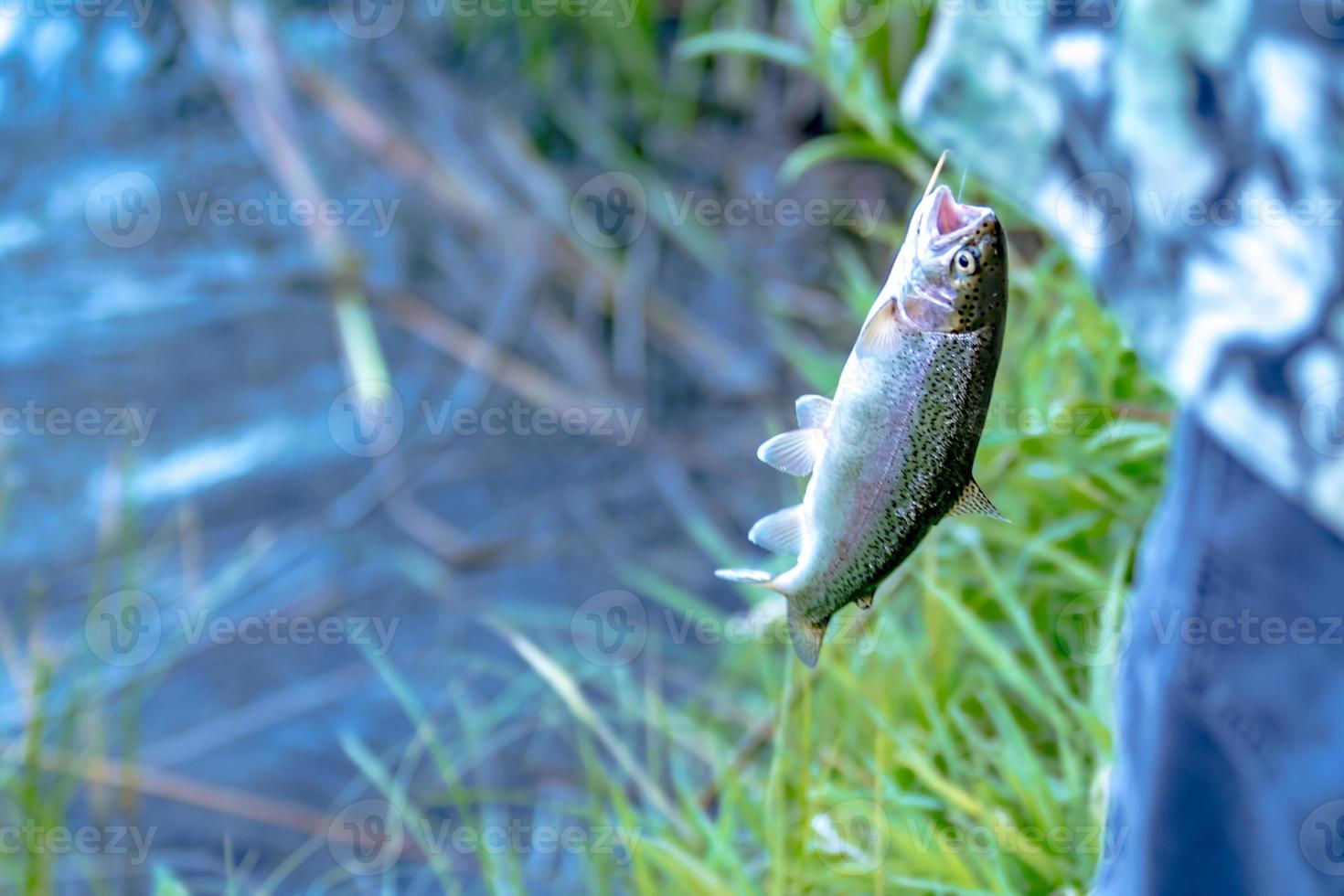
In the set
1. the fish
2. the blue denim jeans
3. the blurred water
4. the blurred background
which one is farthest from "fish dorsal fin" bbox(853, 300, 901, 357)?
the blurred water

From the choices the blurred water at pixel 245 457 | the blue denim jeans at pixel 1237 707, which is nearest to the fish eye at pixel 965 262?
the blue denim jeans at pixel 1237 707

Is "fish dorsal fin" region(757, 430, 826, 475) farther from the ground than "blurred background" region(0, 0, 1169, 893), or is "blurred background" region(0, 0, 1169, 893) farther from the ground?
"fish dorsal fin" region(757, 430, 826, 475)

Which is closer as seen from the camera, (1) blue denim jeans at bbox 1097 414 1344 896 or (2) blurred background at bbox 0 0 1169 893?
(1) blue denim jeans at bbox 1097 414 1344 896

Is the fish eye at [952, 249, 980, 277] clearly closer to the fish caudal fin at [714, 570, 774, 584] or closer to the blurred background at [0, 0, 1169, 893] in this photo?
the fish caudal fin at [714, 570, 774, 584]

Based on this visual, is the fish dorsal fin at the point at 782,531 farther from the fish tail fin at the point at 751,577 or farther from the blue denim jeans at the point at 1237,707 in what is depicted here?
the blue denim jeans at the point at 1237,707

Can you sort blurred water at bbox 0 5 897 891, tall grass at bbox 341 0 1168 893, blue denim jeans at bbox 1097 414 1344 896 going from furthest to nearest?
blurred water at bbox 0 5 897 891
tall grass at bbox 341 0 1168 893
blue denim jeans at bbox 1097 414 1344 896

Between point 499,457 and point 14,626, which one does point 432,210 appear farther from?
point 14,626

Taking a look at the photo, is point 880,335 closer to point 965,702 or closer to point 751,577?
point 751,577

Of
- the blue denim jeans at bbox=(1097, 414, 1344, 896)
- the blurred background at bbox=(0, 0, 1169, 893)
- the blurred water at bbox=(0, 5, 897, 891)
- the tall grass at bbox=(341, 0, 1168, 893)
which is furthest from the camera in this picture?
the blurred water at bbox=(0, 5, 897, 891)

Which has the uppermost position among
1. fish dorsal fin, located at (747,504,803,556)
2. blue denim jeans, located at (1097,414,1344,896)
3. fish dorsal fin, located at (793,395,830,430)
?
fish dorsal fin, located at (793,395,830,430)
